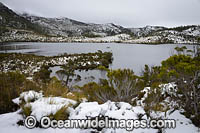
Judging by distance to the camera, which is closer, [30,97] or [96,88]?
[30,97]

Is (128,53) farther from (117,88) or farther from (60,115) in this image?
(60,115)

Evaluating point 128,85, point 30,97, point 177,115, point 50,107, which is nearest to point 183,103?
point 177,115

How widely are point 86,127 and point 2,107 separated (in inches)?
104

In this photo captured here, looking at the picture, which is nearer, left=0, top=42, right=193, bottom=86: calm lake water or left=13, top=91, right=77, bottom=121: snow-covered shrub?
left=13, top=91, right=77, bottom=121: snow-covered shrub

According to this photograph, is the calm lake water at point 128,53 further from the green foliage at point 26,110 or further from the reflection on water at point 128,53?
the green foliage at point 26,110

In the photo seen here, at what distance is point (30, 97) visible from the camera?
3.50 metres

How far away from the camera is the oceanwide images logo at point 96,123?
2.86m

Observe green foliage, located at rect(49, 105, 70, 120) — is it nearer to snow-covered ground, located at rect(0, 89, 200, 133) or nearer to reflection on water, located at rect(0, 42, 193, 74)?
snow-covered ground, located at rect(0, 89, 200, 133)

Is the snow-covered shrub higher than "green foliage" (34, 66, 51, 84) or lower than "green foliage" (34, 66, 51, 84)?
higher

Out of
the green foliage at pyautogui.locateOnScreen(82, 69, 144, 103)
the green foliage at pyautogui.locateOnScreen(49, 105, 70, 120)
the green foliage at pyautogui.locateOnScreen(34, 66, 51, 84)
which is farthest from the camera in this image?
the green foliage at pyautogui.locateOnScreen(34, 66, 51, 84)

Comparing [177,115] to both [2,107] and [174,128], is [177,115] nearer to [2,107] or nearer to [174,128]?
[174,128]

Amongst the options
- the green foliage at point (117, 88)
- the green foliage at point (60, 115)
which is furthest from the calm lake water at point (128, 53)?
the green foliage at point (60, 115)

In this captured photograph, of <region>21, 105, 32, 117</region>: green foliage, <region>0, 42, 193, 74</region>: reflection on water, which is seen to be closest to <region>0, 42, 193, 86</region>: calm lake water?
<region>0, 42, 193, 74</region>: reflection on water

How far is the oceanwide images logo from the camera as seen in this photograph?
9.37 ft
